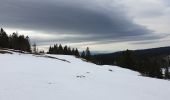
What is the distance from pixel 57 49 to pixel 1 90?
12106 centimetres

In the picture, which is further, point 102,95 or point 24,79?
point 24,79

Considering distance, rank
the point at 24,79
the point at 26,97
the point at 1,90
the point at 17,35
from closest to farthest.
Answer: the point at 26,97
the point at 1,90
the point at 24,79
the point at 17,35

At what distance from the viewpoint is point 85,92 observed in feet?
57.3

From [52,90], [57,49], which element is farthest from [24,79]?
[57,49]

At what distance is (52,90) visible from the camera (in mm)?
17016

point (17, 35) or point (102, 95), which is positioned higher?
point (17, 35)

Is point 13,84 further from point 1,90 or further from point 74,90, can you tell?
point 74,90

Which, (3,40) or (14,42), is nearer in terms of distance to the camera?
(3,40)

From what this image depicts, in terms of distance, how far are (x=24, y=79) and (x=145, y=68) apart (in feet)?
268

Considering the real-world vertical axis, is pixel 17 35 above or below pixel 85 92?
above

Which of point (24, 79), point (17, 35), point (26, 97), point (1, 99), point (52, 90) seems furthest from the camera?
point (17, 35)

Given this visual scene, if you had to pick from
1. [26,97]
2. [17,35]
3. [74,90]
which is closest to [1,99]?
[26,97]

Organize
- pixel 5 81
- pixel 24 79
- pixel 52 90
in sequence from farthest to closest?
1. pixel 24 79
2. pixel 5 81
3. pixel 52 90

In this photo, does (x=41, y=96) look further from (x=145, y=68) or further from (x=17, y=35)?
(x=17, y=35)
